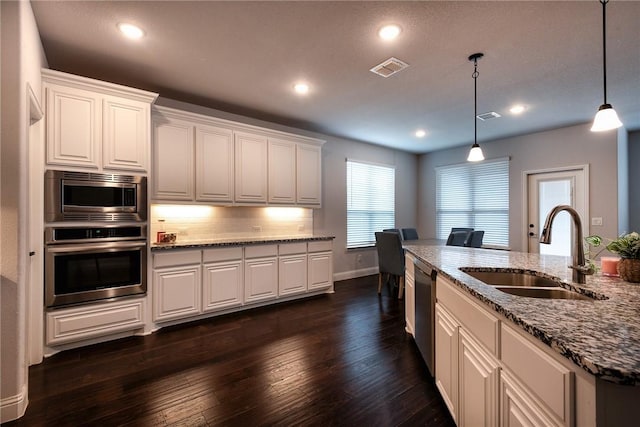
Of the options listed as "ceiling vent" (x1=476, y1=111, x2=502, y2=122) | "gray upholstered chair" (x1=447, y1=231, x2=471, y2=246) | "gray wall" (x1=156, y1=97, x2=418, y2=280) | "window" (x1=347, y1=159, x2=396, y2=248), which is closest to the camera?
"ceiling vent" (x1=476, y1=111, x2=502, y2=122)

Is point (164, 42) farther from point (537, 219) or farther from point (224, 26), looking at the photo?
point (537, 219)

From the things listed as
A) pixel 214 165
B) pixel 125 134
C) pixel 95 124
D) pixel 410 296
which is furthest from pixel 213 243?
pixel 410 296

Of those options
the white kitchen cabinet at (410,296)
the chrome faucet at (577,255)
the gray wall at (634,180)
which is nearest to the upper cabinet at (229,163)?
the white kitchen cabinet at (410,296)

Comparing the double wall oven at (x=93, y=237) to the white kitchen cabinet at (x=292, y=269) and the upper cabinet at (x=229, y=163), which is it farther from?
the white kitchen cabinet at (x=292, y=269)

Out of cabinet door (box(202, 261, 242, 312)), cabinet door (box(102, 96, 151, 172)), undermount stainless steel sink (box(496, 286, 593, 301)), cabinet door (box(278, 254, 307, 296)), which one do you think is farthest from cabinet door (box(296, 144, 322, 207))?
undermount stainless steel sink (box(496, 286, 593, 301))

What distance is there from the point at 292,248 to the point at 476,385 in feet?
10.2

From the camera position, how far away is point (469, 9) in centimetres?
210

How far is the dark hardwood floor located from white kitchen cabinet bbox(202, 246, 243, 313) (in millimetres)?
272

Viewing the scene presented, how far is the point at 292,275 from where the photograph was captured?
427cm

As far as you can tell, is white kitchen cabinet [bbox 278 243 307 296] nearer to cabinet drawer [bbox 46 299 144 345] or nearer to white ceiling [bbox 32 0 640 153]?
cabinet drawer [bbox 46 299 144 345]

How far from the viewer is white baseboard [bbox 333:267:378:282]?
5609 mm

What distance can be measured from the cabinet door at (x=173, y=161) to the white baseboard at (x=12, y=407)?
201 centimetres

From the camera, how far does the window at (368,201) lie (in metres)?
5.88

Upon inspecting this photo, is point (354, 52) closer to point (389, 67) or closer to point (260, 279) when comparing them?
point (389, 67)
